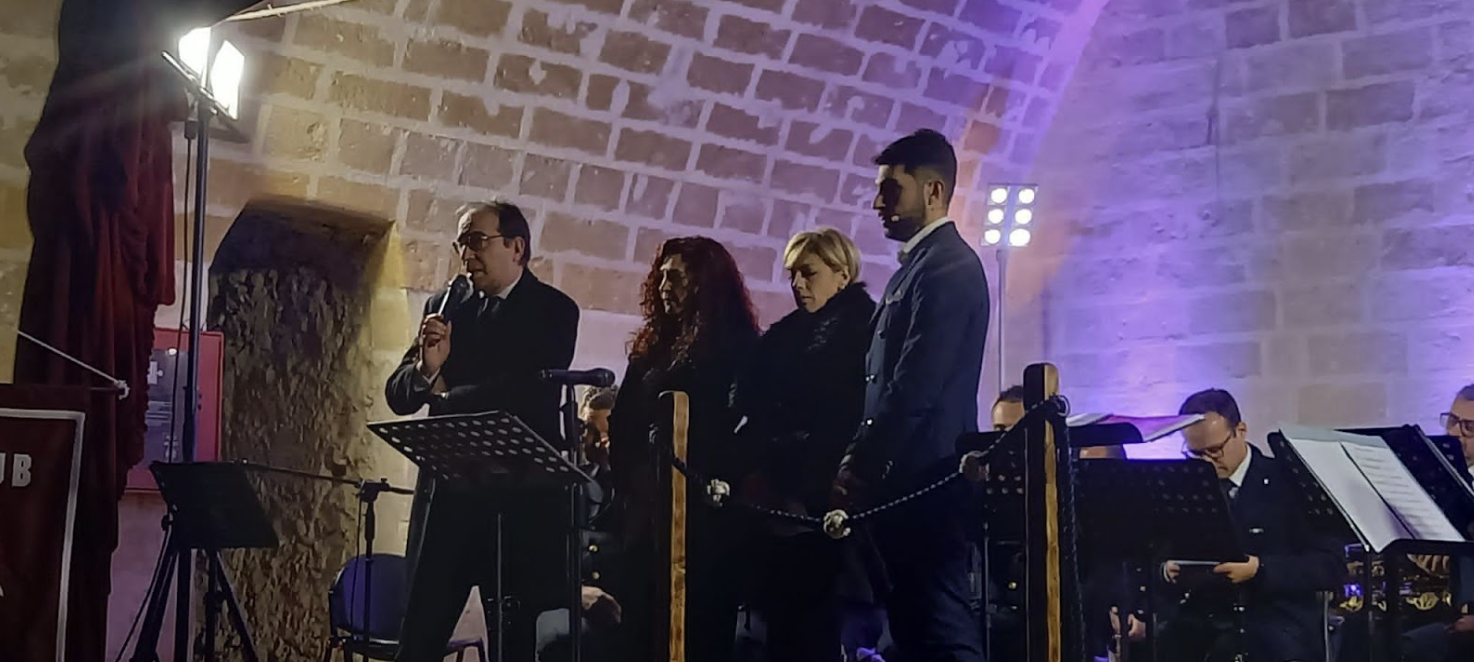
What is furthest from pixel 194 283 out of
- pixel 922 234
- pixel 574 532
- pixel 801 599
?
pixel 922 234

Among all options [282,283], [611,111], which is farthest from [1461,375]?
[282,283]

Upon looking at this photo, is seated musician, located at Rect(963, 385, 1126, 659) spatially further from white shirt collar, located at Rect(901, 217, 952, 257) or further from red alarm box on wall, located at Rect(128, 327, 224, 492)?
red alarm box on wall, located at Rect(128, 327, 224, 492)

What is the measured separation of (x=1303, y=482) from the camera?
13.4ft

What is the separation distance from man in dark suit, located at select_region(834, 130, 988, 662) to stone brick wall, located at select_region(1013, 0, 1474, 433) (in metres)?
2.46

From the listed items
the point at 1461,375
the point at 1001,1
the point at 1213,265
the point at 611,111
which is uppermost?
the point at 1001,1

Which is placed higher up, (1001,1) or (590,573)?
(1001,1)

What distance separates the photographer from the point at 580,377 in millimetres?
4559

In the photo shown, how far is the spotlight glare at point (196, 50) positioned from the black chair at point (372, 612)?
161 cm

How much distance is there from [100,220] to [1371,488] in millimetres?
3589

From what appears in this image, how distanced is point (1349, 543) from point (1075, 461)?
1.34 metres

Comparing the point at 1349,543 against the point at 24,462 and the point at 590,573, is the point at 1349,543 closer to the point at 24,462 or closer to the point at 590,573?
the point at 590,573

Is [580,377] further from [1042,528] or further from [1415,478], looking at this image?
[1415,478]

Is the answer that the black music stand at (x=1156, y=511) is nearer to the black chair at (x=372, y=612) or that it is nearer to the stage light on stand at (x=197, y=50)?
the black chair at (x=372, y=612)

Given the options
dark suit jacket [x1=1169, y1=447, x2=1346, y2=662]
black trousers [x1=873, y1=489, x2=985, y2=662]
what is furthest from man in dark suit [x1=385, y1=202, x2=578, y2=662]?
dark suit jacket [x1=1169, y1=447, x2=1346, y2=662]
